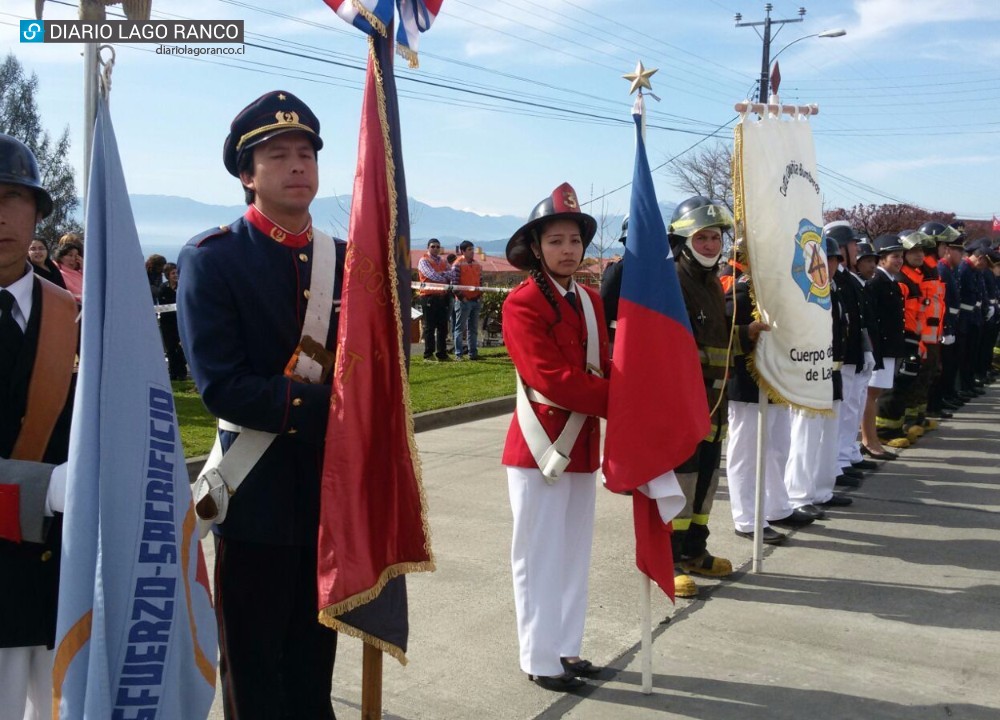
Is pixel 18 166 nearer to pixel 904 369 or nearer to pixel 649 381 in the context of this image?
pixel 649 381

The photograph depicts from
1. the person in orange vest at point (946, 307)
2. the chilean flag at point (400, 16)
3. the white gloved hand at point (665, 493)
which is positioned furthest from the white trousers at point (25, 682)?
the person in orange vest at point (946, 307)

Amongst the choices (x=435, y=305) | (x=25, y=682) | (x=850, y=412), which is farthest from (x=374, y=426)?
(x=435, y=305)

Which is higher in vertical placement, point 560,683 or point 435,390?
point 435,390

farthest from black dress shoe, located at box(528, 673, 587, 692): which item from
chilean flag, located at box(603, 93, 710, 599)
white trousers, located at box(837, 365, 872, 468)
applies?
white trousers, located at box(837, 365, 872, 468)

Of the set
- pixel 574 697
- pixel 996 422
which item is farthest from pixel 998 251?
pixel 574 697

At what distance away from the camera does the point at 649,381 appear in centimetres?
413

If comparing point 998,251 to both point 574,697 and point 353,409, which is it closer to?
point 574,697

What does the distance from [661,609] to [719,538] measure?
162 cm

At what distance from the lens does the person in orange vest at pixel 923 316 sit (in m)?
11.3

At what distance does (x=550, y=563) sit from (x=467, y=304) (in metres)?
12.1

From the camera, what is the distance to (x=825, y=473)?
7.97m

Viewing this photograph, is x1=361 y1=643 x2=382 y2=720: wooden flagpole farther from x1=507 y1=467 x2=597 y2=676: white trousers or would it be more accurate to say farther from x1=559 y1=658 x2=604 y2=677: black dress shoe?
x1=559 y1=658 x2=604 y2=677: black dress shoe

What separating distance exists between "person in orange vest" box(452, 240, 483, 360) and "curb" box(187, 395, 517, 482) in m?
3.86

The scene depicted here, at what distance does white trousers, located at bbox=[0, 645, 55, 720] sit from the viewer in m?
2.67
